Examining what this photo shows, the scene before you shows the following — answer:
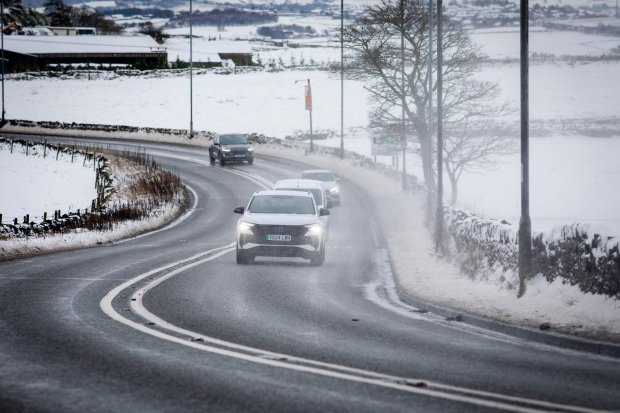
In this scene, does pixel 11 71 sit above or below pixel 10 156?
above

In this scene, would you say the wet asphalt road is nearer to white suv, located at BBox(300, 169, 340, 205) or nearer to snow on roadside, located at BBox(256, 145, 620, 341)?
snow on roadside, located at BBox(256, 145, 620, 341)

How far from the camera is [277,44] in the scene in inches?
6378

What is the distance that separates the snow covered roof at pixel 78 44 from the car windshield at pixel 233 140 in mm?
65787

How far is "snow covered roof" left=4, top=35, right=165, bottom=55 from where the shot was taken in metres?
116

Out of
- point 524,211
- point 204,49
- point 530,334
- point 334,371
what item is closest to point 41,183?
point 524,211

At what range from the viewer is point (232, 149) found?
183ft

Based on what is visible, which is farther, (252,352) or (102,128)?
(102,128)

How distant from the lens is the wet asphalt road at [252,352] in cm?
777

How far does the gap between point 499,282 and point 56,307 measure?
7.31 metres

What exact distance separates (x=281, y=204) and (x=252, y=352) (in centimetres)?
1202

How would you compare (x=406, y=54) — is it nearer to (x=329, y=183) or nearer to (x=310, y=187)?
(x=329, y=183)

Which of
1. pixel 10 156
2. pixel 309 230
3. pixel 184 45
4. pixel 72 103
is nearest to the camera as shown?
pixel 309 230

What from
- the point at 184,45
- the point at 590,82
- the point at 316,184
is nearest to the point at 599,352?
the point at 316,184

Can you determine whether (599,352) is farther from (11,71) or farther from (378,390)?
(11,71)
